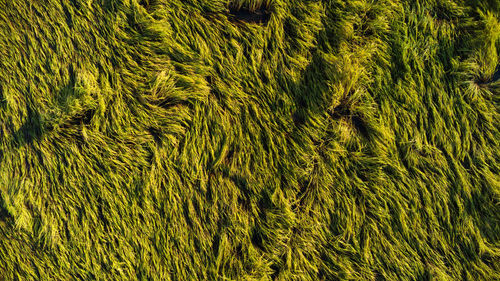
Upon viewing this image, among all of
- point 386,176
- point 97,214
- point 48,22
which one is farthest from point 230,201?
point 48,22

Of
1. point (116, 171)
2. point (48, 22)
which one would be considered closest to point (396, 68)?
point (116, 171)

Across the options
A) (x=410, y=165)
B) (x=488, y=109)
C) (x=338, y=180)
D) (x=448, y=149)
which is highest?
(x=488, y=109)

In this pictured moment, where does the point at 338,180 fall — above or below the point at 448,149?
below

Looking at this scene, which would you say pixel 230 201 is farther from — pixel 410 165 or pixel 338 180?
pixel 410 165

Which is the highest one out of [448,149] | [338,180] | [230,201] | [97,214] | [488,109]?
[488,109]

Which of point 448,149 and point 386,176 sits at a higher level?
point 448,149

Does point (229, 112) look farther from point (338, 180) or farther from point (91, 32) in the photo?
point (91, 32)
